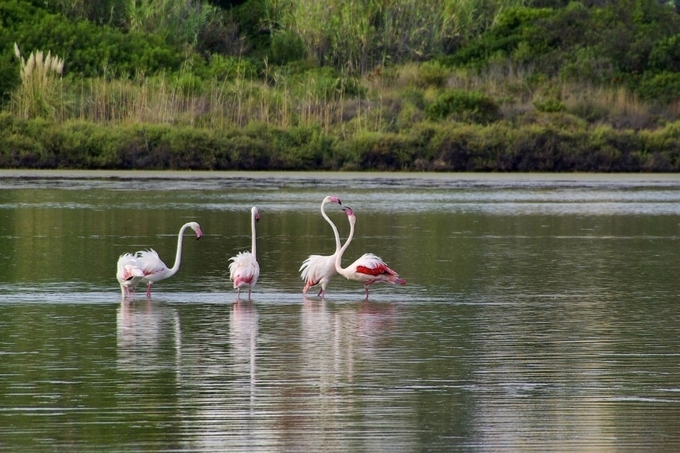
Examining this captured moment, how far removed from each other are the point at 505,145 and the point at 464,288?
59.4 ft

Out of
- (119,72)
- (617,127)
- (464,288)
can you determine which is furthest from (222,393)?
(119,72)

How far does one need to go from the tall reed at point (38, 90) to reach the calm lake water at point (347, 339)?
11.3 metres

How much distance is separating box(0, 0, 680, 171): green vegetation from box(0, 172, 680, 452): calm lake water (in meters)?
9.43

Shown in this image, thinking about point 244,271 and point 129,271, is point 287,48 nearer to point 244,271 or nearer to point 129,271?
point 244,271

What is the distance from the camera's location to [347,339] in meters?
10.1

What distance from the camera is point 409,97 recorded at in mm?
34062

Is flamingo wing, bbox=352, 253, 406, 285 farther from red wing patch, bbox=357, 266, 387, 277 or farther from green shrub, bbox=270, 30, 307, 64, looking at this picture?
green shrub, bbox=270, 30, 307, 64

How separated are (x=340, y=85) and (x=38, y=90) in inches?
296

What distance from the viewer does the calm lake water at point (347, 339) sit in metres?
7.18

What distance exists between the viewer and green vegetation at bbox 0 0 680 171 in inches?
1201

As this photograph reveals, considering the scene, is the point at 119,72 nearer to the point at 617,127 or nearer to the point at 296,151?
the point at 296,151

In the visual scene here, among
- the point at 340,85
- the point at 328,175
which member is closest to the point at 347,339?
the point at 328,175

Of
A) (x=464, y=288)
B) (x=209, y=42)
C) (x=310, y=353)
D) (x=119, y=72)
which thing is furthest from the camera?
(x=209, y=42)

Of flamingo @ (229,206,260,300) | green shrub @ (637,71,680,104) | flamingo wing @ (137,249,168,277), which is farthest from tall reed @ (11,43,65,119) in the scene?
flamingo @ (229,206,260,300)
